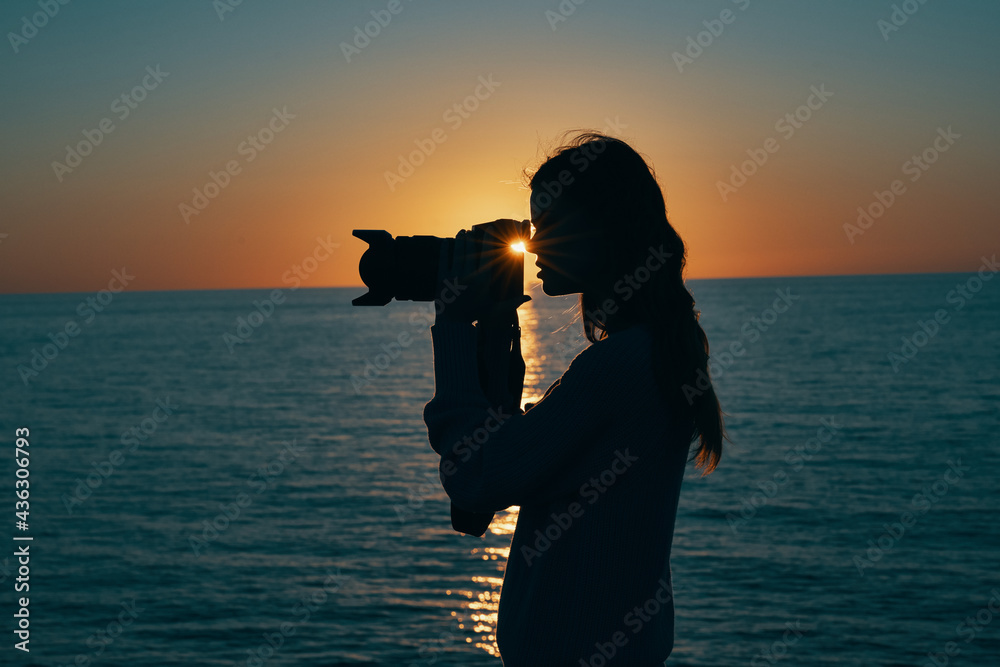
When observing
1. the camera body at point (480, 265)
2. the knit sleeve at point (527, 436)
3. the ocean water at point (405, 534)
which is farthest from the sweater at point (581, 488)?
the ocean water at point (405, 534)

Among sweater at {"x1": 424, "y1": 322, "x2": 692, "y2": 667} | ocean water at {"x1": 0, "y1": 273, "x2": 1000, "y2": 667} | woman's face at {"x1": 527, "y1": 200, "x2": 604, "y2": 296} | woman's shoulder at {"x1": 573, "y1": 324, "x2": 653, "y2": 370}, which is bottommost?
ocean water at {"x1": 0, "y1": 273, "x2": 1000, "y2": 667}

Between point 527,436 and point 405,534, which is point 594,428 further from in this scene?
point 405,534

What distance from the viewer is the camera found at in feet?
5.10

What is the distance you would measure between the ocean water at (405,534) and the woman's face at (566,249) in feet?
0.51

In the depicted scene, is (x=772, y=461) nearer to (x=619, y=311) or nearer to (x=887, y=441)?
(x=887, y=441)

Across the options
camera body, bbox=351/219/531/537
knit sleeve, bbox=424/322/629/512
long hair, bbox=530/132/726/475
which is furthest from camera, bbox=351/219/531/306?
knit sleeve, bbox=424/322/629/512

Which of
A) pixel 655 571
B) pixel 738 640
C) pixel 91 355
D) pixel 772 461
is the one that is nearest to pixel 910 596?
pixel 738 640

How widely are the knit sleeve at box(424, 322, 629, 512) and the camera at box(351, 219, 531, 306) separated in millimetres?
285

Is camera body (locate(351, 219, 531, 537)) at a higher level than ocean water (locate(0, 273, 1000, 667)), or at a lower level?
higher

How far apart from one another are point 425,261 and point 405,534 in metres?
19.7

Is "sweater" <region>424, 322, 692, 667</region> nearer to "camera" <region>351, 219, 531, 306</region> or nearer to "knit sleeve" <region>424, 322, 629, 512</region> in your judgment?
"knit sleeve" <region>424, 322, 629, 512</region>

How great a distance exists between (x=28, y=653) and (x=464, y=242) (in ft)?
54.4

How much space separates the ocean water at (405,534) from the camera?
14.9m

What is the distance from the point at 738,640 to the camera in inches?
567
